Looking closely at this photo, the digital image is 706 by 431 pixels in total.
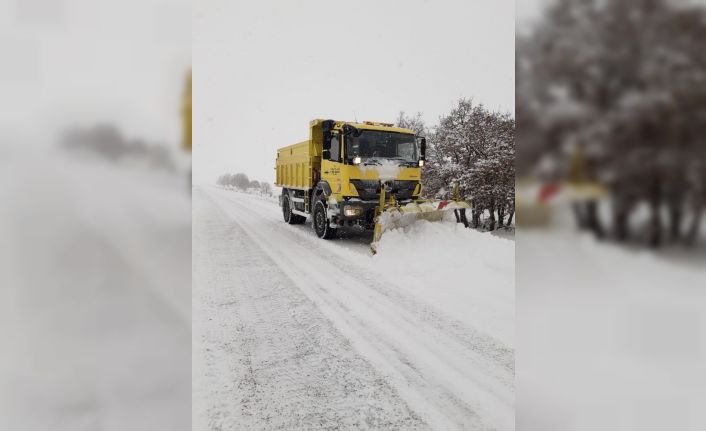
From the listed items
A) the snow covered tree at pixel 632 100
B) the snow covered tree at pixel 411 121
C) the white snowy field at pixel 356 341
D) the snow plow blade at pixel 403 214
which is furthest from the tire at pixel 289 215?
the snow covered tree at pixel 632 100

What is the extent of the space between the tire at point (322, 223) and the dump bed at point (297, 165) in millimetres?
772

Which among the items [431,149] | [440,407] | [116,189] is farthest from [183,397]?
[431,149]

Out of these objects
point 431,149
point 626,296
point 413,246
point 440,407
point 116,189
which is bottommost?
point 440,407

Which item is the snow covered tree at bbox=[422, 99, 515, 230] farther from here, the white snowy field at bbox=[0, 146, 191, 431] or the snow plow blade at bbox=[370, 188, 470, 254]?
the white snowy field at bbox=[0, 146, 191, 431]

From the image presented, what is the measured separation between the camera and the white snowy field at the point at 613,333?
0.64m

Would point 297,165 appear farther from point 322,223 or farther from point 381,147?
point 381,147

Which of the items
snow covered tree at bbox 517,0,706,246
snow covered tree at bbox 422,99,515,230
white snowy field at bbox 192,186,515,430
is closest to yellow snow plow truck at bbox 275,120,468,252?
white snowy field at bbox 192,186,515,430

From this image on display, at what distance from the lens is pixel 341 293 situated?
178 inches

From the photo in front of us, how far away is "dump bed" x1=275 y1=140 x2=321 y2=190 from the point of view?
9.44 m

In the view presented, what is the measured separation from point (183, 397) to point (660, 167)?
54.5 inches

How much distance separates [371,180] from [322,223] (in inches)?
63.3

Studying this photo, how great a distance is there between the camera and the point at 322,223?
28.6 ft

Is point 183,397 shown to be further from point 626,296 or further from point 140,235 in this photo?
point 626,296

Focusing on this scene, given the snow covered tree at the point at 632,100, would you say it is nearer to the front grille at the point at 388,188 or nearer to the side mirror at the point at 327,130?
the front grille at the point at 388,188
